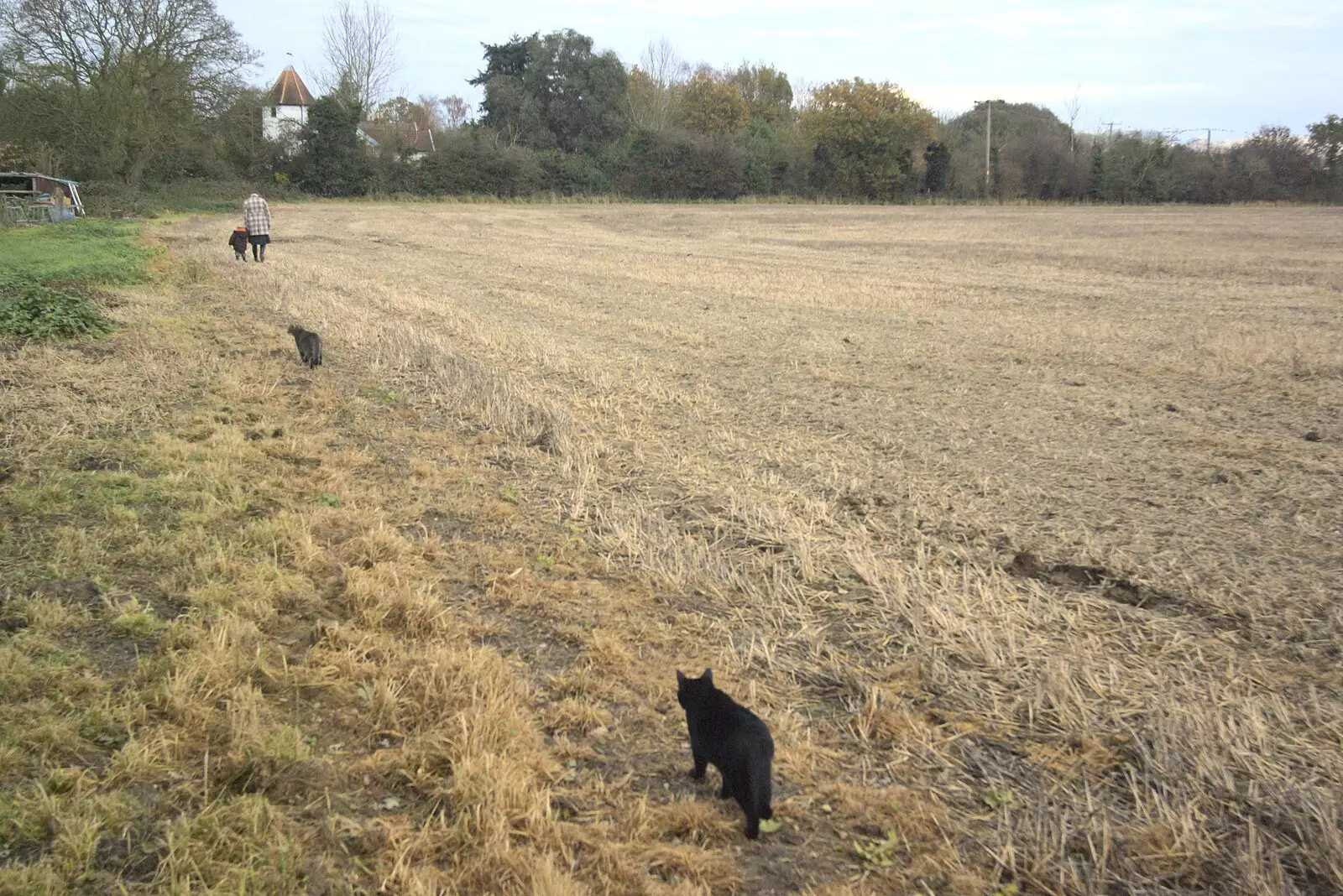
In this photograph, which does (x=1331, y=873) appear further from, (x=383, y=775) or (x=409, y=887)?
(x=383, y=775)

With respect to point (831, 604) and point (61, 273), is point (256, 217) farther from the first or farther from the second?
point (831, 604)

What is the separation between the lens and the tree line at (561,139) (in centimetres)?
4231

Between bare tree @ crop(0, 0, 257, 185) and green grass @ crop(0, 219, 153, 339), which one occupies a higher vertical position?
bare tree @ crop(0, 0, 257, 185)

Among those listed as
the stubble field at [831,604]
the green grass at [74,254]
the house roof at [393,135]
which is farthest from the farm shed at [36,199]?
the stubble field at [831,604]

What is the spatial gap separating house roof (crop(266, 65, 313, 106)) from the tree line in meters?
8.68

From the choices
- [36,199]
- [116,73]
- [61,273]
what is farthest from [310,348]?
[116,73]

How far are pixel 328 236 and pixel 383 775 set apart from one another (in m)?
31.6

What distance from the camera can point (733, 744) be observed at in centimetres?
308

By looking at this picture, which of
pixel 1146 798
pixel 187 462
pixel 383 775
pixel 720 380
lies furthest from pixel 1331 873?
pixel 720 380

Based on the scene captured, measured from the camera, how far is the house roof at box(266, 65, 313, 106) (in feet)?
237

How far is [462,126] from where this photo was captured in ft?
217

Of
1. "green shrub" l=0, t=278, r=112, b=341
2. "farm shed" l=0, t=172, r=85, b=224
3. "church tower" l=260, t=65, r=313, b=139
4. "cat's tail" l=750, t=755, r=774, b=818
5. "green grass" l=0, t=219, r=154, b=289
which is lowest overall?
"cat's tail" l=750, t=755, r=774, b=818

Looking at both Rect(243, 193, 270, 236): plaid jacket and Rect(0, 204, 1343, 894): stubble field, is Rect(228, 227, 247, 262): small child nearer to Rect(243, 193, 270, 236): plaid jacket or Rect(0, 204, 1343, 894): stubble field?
Rect(243, 193, 270, 236): plaid jacket

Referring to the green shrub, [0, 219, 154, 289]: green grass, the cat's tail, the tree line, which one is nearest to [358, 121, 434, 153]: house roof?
the tree line
